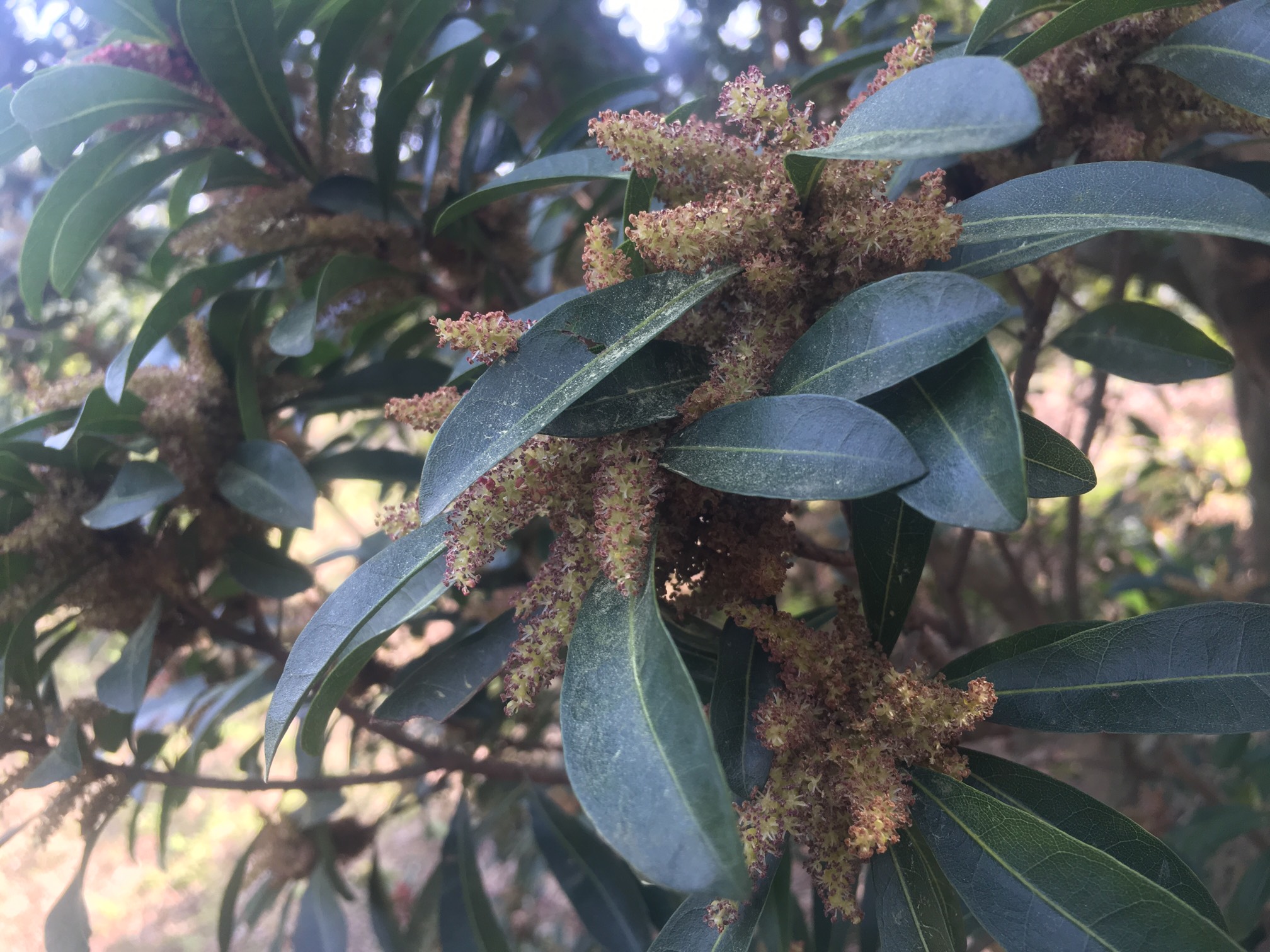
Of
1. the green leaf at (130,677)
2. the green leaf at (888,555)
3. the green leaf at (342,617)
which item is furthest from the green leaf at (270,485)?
the green leaf at (888,555)

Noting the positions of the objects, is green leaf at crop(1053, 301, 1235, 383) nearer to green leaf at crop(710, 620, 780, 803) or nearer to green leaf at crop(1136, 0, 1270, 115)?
green leaf at crop(1136, 0, 1270, 115)

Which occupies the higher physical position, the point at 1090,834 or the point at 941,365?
the point at 941,365

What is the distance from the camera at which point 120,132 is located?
0.94 metres

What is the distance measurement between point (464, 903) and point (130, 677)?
0.53 metres

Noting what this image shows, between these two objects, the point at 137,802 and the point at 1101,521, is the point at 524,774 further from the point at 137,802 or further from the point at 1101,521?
the point at 1101,521

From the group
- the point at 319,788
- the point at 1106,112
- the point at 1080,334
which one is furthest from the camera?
the point at 319,788

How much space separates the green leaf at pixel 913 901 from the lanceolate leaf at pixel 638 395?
1.13 ft

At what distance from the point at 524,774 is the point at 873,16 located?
159 cm

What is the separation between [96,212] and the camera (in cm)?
90

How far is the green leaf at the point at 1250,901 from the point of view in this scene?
38.3 inches

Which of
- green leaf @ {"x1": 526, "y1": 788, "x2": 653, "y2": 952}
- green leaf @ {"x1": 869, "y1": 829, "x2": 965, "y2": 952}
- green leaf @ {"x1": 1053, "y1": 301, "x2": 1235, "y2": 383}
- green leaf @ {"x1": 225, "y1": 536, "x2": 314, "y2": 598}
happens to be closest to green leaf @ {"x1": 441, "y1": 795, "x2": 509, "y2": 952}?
green leaf @ {"x1": 526, "y1": 788, "x2": 653, "y2": 952}

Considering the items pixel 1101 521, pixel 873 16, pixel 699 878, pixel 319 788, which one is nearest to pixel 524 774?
pixel 319 788

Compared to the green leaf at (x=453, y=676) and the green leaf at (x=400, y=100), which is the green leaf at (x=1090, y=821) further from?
the green leaf at (x=400, y=100)

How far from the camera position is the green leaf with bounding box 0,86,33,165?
885 millimetres
